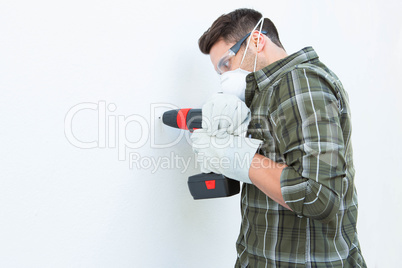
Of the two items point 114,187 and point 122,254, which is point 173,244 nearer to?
point 122,254

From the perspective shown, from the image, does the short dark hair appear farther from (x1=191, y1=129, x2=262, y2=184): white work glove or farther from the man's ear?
(x1=191, y1=129, x2=262, y2=184): white work glove

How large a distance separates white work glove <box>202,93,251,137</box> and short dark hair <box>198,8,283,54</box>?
248mm

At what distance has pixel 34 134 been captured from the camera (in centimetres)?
77

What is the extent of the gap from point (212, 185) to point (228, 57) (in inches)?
14.7

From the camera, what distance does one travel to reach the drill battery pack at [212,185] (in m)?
0.89

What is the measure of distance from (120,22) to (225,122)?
0.39 meters

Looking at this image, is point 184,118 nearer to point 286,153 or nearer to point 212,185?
point 212,185

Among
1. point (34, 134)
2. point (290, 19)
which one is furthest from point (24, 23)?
point (290, 19)

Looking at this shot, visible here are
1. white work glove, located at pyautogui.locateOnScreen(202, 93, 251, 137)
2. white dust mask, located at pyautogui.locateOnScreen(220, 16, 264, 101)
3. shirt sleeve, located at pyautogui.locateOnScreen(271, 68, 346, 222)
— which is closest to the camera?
shirt sleeve, located at pyautogui.locateOnScreen(271, 68, 346, 222)

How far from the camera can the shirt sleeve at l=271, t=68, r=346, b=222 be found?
71 cm

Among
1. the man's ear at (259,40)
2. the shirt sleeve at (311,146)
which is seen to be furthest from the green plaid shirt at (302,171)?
the man's ear at (259,40)

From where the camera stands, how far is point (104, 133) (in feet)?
2.96

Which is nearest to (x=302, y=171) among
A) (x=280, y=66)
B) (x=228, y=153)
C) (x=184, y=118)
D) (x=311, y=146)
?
(x=311, y=146)

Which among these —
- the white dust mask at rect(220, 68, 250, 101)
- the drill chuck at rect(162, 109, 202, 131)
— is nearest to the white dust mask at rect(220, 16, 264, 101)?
the white dust mask at rect(220, 68, 250, 101)
